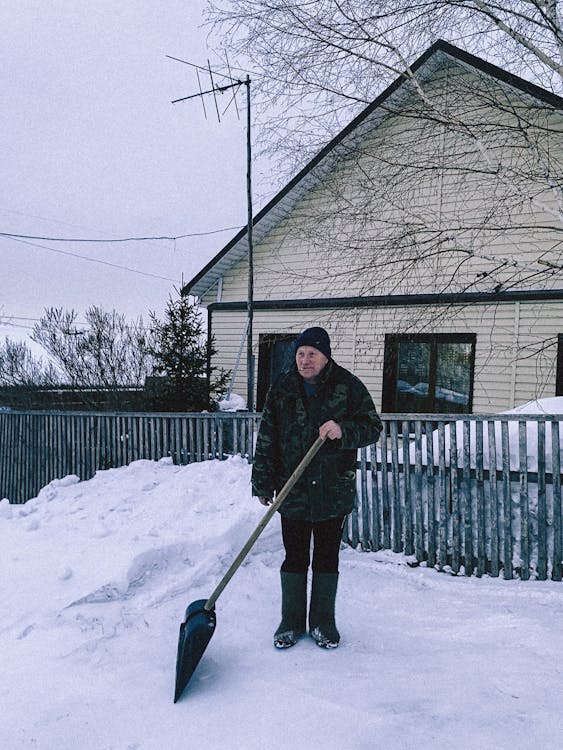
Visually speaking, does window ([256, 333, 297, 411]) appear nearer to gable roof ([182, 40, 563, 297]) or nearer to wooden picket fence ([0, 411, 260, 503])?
gable roof ([182, 40, 563, 297])

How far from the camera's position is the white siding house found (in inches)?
274

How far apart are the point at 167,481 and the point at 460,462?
A: 10.8 feet

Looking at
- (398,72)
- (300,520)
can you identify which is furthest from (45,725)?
(398,72)

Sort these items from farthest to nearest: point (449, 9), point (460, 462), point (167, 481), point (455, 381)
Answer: point (455, 381) < point (167, 481) < point (449, 9) < point (460, 462)

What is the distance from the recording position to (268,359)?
38.1 ft

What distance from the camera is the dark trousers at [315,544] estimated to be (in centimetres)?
291

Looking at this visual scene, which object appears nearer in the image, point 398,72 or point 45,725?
point 45,725

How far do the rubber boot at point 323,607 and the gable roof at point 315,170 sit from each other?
5.22m

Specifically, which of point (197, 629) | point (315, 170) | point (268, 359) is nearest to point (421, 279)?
point (315, 170)

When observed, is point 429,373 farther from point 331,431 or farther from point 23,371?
point 23,371

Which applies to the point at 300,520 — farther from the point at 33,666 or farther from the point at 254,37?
the point at 254,37

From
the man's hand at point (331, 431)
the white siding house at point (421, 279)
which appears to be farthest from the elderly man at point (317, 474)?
the white siding house at point (421, 279)

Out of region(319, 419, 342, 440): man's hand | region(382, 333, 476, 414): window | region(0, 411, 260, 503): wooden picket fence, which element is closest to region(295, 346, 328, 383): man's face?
region(319, 419, 342, 440): man's hand

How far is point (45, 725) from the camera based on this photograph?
2.19m
